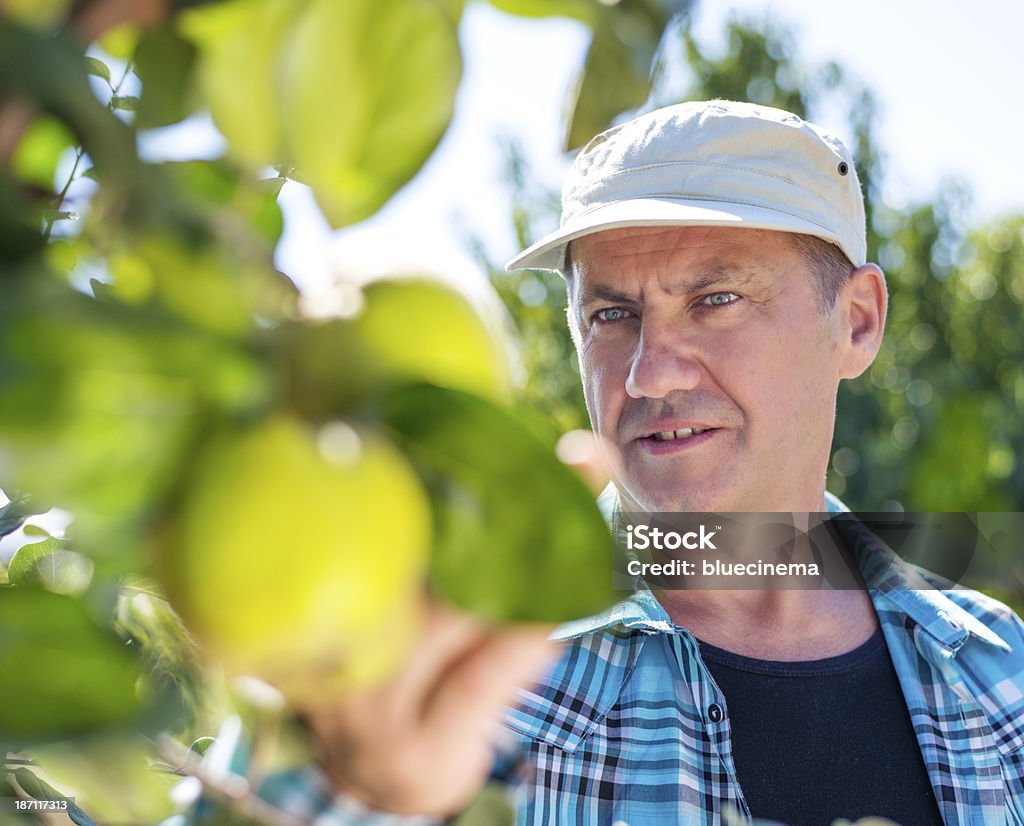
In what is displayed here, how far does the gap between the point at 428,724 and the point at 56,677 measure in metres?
0.11

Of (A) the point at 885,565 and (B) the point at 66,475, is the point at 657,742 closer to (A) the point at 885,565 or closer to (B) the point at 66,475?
(A) the point at 885,565

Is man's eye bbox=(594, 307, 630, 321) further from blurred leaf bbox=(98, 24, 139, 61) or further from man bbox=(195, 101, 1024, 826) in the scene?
blurred leaf bbox=(98, 24, 139, 61)

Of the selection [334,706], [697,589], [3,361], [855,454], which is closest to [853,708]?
[697,589]

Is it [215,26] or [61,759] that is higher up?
[215,26]

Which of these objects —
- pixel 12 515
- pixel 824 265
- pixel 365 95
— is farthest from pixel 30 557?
pixel 824 265

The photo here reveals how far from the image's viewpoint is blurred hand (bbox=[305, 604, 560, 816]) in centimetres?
26

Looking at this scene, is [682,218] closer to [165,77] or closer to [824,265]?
[824,265]

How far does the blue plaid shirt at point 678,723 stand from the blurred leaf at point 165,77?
2.78 feet

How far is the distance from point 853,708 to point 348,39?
3.76 feet

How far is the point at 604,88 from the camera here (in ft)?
0.77

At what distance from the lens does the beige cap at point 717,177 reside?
1.16m

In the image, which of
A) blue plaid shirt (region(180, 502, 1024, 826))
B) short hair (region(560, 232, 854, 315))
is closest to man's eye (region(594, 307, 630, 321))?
short hair (region(560, 232, 854, 315))

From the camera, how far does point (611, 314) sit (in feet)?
4.22

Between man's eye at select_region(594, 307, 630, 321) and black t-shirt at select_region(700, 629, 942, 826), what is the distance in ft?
1.36
